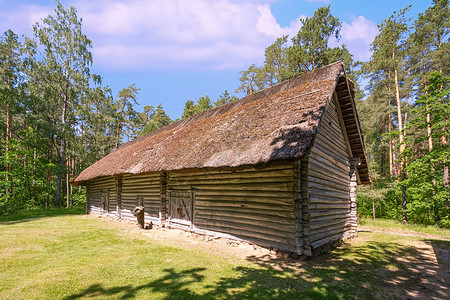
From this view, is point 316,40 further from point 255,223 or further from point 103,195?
point 103,195

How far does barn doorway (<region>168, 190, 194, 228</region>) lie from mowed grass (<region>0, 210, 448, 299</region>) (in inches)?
70.9

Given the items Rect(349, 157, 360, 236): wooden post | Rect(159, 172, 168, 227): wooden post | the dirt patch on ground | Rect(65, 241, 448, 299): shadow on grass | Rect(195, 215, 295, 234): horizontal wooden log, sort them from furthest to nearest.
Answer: Rect(159, 172, 168, 227): wooden post → Rect(349, 157, 360, 236): wooden post → Rect(195, 215, 295, 234): horizontal wooden log → the dirt patch on ground → Rect(65, 241, 448, 299): shadow on grass

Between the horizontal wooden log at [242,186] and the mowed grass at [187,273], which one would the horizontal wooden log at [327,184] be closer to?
the horizontal wooden log at [242,186]

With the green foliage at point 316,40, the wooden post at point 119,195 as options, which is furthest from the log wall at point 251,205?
the green foliage at point 316,40

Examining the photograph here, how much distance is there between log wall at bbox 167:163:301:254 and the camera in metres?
6.29

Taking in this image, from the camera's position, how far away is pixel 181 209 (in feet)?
31.6

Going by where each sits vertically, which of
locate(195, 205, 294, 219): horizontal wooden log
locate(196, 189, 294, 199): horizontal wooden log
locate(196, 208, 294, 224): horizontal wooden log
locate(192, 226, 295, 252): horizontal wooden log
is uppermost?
locate(196, 189, 294, 199): horizontal wooden log

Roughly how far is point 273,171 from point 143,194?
8.12m

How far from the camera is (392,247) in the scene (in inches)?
303

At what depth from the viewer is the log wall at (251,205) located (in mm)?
6289

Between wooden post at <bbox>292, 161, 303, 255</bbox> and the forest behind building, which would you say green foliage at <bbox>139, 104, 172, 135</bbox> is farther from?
wooden post at <bbox>292, 161, 303, 255</bbox>

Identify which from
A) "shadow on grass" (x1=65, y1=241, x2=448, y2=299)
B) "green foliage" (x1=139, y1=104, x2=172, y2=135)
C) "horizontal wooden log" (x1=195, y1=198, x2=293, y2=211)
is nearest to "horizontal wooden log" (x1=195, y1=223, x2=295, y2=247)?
"shadow on grass" (x1=65, y1=241, x2=448, y2=299)

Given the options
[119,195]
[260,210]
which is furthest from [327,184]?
[119,195]

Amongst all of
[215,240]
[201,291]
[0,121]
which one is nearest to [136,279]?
[201,291]
